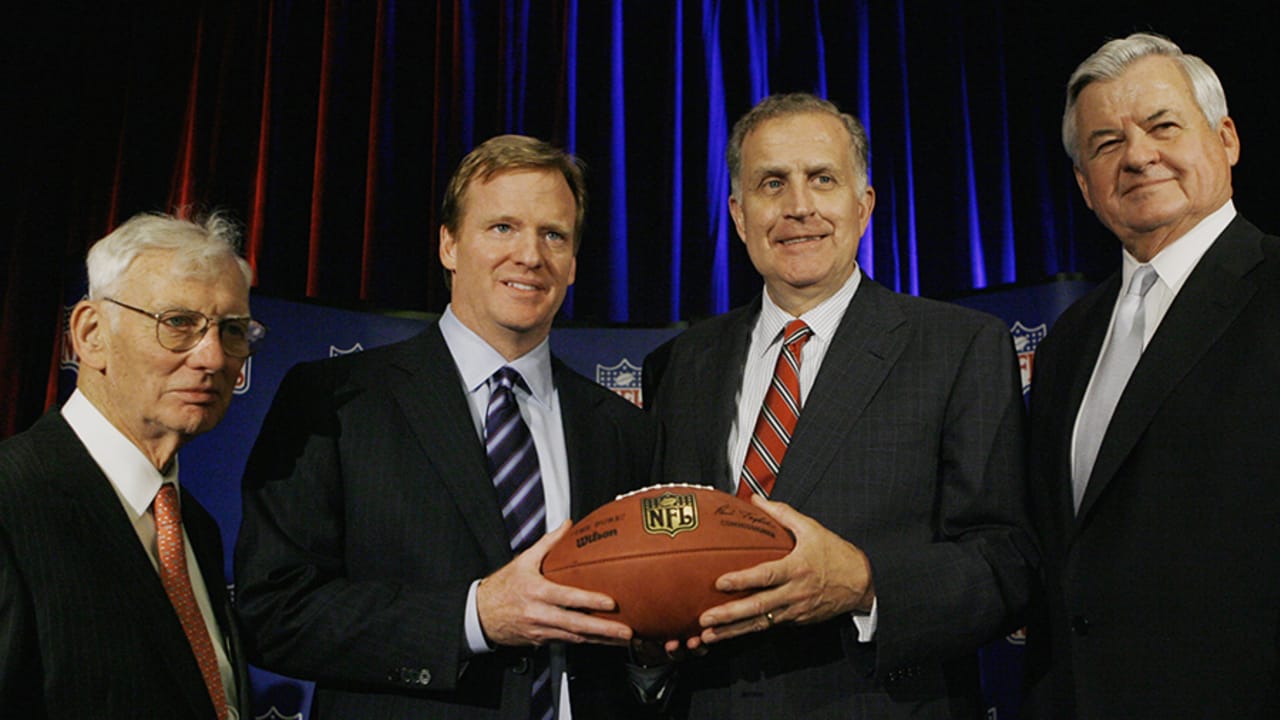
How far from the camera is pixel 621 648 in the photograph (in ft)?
5.97

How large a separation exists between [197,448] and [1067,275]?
260 cm

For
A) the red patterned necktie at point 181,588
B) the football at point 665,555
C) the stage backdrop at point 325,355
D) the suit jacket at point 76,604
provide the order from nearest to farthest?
the suit jacket at point 76,604
the football at point 665,555
the red patterned necktie at point 181,588
the stage backdrop at point 325,355

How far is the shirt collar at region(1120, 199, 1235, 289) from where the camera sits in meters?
1.92

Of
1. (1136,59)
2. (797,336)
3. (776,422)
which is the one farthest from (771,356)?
(1136,59)

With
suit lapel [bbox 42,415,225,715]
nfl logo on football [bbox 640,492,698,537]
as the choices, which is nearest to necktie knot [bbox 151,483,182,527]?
suit lapel [bbox 42,415,225,715]

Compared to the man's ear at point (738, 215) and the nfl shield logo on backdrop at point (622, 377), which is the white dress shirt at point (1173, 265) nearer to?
the man's ear at point (738, 215)

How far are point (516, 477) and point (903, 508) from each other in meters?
0.72

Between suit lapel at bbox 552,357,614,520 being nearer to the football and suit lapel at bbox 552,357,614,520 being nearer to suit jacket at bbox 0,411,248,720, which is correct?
the football

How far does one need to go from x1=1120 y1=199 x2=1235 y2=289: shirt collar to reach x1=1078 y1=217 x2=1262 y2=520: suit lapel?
0.09 meters

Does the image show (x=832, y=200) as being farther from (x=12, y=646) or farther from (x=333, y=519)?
(x=12, y=646)

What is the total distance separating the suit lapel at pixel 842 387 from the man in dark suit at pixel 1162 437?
1.37ft

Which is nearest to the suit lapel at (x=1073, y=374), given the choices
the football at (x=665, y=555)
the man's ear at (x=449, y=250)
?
the football at (x=665, y=555)

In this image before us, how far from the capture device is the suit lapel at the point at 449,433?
5.68 ft

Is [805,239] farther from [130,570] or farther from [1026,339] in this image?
[130,570]
